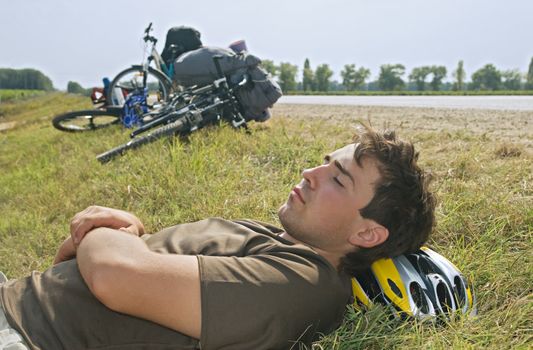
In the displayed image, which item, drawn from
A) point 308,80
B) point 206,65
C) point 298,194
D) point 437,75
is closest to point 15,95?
point 308,80

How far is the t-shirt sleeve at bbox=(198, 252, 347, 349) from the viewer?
1.47 metres

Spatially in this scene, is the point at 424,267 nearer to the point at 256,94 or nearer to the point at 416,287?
the point at 416,287

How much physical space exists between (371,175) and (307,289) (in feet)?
1.84

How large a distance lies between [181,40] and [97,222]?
6268mm

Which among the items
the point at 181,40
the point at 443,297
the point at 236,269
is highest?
the point at 181,40

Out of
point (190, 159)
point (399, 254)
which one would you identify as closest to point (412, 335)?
point (399, 254)

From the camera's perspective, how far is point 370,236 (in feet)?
6.19

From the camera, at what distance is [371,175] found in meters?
1.87

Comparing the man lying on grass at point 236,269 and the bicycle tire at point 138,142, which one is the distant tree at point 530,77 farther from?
the man lying on grass at point 236,269

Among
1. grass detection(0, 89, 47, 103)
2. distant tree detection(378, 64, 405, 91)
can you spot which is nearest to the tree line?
distant tree detection(378, 64, 405, 91)

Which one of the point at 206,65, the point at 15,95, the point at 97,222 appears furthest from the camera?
the point at 15,95

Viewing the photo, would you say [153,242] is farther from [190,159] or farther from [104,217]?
[190,159]

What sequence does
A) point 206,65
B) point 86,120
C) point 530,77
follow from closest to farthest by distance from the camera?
point 206,65 < point 86,120 < point 530,77

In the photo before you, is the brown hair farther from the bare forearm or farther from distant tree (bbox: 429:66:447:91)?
distant tree (bbox: 429:66:447:91)
